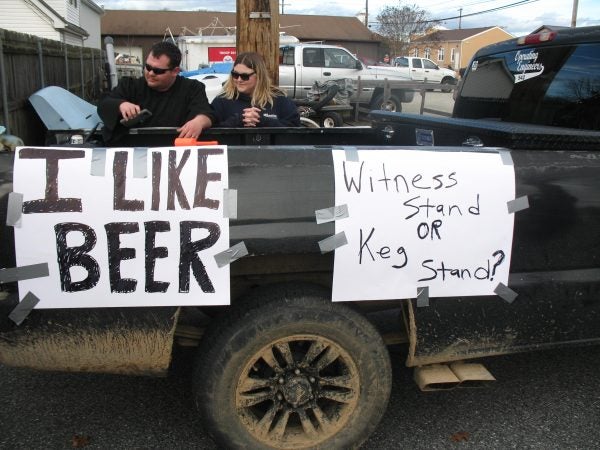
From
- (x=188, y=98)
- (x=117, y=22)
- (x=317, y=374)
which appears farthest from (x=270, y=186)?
(x=117, y=22)

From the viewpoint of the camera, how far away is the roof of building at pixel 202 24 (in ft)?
167

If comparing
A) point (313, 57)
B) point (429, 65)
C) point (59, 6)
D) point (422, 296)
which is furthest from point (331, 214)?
point (429, 65)

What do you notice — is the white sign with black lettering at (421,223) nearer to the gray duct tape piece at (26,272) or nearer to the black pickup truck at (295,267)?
the black pickup truck at (295,267)

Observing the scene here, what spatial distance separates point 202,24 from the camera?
51.2 meters

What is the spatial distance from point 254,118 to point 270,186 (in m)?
1.63

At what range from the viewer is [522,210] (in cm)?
244

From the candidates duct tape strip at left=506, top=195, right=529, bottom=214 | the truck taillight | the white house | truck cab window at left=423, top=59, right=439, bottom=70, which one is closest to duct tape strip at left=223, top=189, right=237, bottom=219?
duct tape strip at left=506, top=195, right=529, bottom=214

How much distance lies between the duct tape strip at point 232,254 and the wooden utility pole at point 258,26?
3.55 m

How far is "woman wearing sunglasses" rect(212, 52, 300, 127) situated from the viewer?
12.9 feet

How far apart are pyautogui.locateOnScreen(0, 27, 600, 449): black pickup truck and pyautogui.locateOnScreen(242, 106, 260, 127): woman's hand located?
1.41m

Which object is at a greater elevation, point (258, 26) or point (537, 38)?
point (258, 26)

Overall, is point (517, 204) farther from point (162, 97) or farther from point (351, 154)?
point (162, 97)

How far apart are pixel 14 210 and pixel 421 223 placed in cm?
157

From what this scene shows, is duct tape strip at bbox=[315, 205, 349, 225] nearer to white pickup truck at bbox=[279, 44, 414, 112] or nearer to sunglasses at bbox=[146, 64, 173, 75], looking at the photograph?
sunglasses at bbox=[146, 64, 173, 75]
